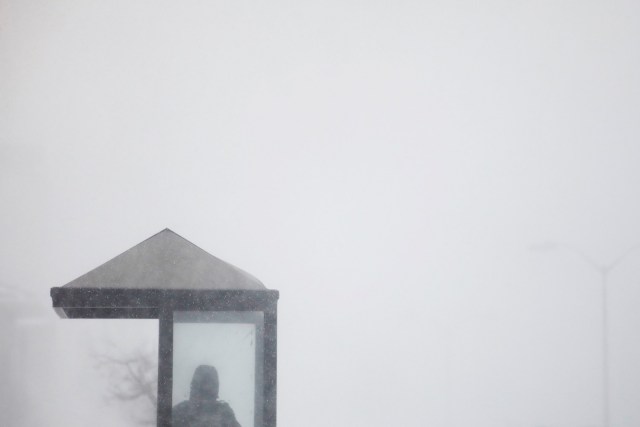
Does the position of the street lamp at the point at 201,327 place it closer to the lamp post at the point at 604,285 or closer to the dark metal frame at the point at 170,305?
the dark metal frame at the point at 170,305

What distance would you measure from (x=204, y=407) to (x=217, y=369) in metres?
0.19

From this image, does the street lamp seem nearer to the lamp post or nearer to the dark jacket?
the dark jacket

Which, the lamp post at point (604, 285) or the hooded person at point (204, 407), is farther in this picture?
the lamp post at point (604, 285)

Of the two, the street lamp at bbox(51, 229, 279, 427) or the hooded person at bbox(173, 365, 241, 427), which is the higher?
the street lamp at bbox(51, 229, 279, 427)

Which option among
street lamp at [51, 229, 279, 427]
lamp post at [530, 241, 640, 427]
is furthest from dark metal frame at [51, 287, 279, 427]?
lamp post at [530, 241, 640, 427]

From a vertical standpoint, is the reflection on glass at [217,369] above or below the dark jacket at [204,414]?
above

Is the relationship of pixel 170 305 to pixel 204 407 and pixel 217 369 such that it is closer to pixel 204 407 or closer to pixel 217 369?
pixel 217 369

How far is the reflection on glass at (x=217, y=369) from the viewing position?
290 cm

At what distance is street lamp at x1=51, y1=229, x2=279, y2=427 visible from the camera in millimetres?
2883

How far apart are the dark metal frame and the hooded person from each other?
7cm

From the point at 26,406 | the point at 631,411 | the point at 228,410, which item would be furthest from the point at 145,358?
the point at 631,411

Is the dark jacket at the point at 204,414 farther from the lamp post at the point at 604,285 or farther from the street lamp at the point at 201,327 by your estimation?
the lamp post at the point at 604,285

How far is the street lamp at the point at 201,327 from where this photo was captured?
9.46 feet

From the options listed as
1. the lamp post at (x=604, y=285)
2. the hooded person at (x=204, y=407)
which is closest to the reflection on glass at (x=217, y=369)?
the hooded person at (x=204, y=407)
